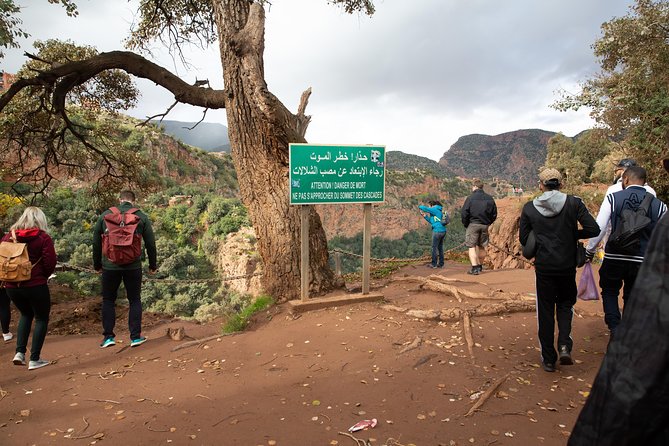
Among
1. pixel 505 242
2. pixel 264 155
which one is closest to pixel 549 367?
pixel 264 155

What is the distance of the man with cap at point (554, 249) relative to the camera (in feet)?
12.1

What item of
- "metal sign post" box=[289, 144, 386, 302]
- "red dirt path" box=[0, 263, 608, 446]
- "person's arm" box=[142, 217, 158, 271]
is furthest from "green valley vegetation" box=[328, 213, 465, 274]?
"red dirt path" box=[0, 263, 608, 446]

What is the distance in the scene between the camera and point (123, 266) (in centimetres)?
502

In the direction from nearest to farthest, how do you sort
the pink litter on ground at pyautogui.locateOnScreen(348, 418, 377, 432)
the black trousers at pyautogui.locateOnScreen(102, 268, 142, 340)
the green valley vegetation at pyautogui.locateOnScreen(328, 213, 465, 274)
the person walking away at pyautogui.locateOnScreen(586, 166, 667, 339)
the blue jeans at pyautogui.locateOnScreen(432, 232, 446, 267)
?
the pink litter on ground at pyautogui.locateOnScreen(348, 418, 377, 432) → the person walking away at pyautogui.locateOnScreen(586, 166, 667, 339) → the black trousers at pyautogui.locateOnScreen(102, 268, 142, 340) → the blue jeans at pyautogui.locateOnScreen(432, 232, 446, 267) → the green valley vegetation at pyautogui.locateOnScreen(328, 213, 465, 274)

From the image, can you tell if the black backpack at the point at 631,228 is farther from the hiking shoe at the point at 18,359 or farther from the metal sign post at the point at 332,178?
the hiking shoe at the point at 18,359

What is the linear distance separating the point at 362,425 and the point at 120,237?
11.6 feet

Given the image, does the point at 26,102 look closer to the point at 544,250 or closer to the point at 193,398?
the point at 193,398

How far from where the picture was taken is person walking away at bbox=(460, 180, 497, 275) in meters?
8.43

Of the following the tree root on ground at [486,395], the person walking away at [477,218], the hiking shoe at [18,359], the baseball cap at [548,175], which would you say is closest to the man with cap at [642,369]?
the tree root on ground at [486,395]

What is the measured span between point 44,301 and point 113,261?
2.53 feet

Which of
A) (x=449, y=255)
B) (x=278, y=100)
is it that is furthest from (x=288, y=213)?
(x=449, y=255)

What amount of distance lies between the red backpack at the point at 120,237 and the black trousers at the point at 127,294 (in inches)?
7.4

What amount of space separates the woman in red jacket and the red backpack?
1.82ft

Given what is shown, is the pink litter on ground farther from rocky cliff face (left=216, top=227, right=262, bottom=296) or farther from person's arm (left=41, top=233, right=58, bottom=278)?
rocky cliff face (left=216, top=227, right=262, bottom=296)
